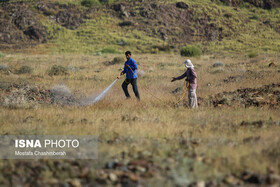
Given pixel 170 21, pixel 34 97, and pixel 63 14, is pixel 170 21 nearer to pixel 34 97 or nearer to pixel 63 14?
pixel 63 14

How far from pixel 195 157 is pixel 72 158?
1.76 m

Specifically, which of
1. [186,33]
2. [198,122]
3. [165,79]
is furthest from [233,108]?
[186,33]

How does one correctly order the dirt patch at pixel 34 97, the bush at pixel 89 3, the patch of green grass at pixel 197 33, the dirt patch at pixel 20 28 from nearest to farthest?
the dirt patch at pixel 34 97, the patch of green grass at pixel 197 33, the dirt patch at pixel 20 28, the bush at pixel 89 3

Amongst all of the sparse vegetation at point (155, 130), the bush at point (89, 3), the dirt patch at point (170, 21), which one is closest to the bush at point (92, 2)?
the bush at point (89, 3)

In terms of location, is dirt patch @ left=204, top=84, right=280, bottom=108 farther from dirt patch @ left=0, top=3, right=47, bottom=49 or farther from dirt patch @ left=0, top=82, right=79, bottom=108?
dirt patch @ left=0, top=3, right=47, bottom=49

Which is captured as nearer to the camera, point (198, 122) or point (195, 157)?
point (195, 157)

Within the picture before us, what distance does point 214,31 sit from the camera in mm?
55250

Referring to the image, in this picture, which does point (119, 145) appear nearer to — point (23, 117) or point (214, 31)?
point (23, 117)

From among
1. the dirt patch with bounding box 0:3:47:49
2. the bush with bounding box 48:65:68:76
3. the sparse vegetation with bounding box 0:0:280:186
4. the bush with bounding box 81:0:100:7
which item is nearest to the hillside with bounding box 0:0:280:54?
the dirt patch with bounding box 0:3:47:49

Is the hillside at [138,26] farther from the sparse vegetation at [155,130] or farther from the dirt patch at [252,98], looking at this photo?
the dirt patch at [252,98]

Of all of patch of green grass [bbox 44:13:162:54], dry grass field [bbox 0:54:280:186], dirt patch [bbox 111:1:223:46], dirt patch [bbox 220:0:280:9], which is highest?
dirt patch [bbox 220:0:280:9]

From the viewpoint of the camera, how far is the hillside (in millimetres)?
47247

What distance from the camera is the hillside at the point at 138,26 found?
155 feet

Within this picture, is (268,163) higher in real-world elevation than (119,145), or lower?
higher
